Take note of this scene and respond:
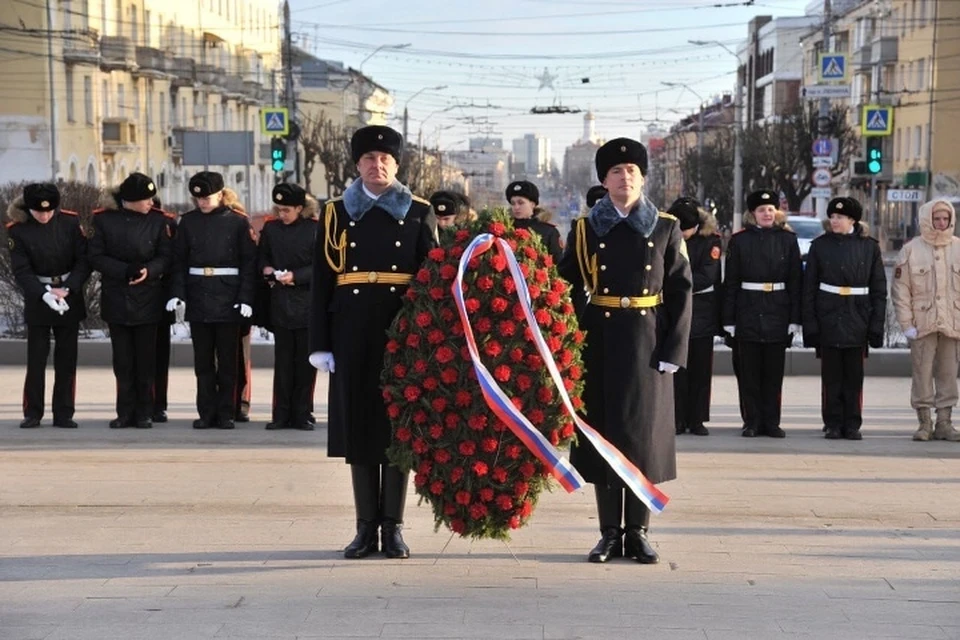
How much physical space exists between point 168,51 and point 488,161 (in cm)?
10616

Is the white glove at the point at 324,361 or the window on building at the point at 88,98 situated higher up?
the window on building at the point at 88,98

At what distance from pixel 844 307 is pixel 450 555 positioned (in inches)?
218

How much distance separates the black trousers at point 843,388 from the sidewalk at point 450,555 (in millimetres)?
673

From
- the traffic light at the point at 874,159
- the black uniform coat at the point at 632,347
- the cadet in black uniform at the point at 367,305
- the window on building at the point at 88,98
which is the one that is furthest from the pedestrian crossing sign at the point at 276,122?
the black uniform coat at the point at 632,347

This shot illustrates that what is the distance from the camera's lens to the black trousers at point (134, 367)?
41.4 ft

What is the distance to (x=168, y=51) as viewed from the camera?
65688 mm

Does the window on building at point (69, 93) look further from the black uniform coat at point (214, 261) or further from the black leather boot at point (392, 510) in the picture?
the black leather boot at point (392, 510)

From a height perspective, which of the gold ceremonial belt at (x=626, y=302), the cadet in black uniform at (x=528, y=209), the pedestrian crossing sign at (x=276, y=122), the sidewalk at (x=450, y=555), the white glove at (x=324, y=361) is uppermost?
the pedestrian crossing sign at (x=276, y=122)

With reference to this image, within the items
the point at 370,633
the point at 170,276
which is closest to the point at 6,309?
the point at 170,276

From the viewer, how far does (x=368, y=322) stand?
7.82 metres

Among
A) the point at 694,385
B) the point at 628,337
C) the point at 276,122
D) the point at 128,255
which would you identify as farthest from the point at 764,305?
the point at 276,122

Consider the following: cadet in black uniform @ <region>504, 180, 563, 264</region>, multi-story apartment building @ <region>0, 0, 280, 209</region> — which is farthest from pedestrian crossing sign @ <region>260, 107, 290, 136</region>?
cadet in black uniform @ <region>504, 180, 563, 264</region>

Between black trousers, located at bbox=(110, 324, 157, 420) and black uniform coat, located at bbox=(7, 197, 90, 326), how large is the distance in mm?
450

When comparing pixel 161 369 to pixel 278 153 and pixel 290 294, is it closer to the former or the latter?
pixel 290 294
